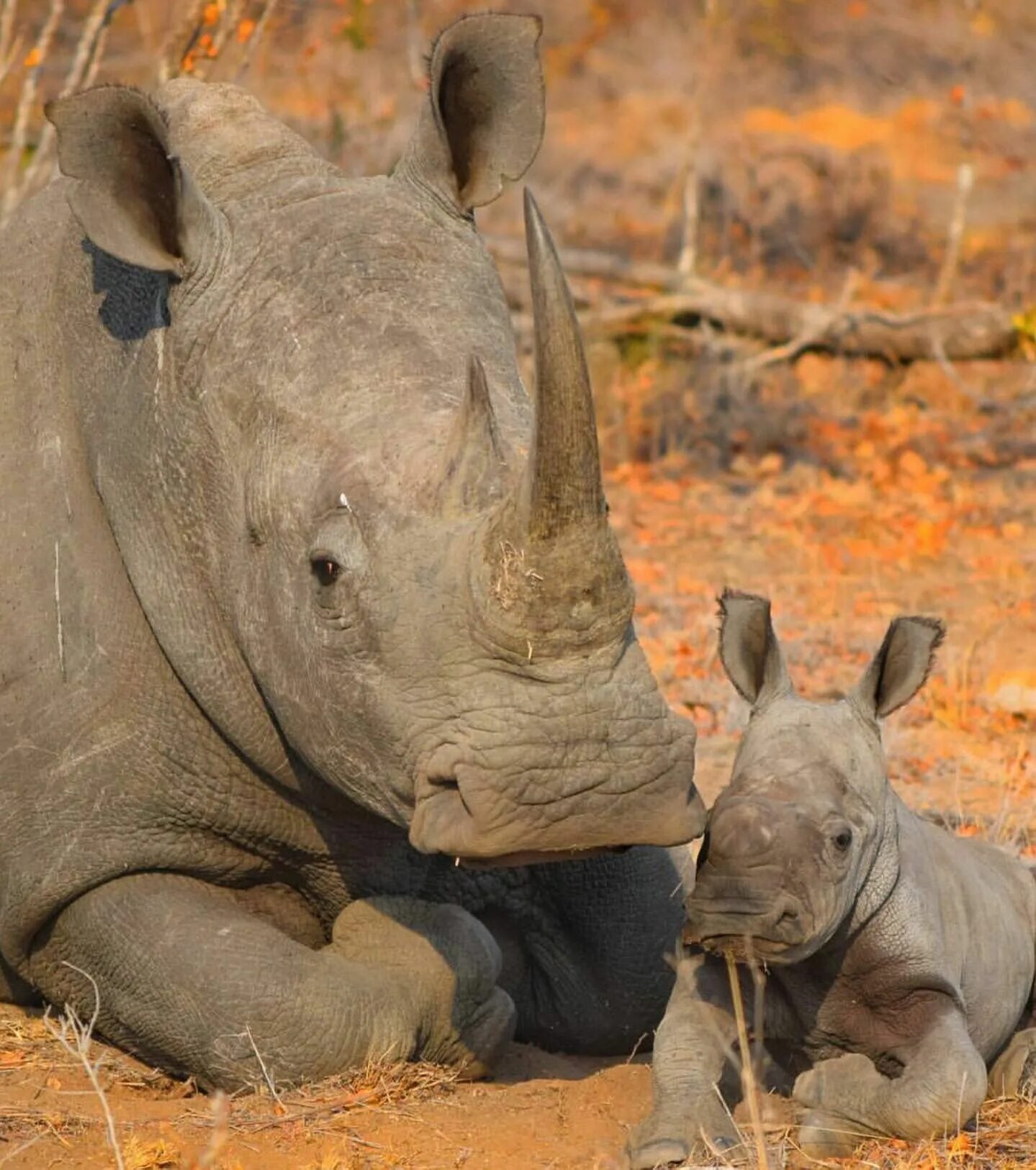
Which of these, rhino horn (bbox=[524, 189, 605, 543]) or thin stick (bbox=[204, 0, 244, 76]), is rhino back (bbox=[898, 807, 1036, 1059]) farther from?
thin stick (bbox=[204, 0, 244, 76])

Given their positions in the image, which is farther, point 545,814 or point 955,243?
point 955,243

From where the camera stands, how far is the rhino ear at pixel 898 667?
17.5ft

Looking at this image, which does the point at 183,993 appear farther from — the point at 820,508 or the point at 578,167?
the point at 578,167

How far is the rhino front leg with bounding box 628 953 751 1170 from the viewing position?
4.71 meters

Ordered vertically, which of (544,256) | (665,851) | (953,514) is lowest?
(953,514)

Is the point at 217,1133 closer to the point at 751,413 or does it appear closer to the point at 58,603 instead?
the point at 58,603

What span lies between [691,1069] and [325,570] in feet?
4.32

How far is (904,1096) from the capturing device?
4820mm

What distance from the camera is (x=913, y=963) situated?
509 cm

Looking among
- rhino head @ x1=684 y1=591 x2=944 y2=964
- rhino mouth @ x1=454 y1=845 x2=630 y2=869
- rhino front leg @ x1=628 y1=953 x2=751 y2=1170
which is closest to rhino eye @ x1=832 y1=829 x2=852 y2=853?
rhino head @ x1=684 y1=591 x2=944 y2=964

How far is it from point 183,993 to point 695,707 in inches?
140

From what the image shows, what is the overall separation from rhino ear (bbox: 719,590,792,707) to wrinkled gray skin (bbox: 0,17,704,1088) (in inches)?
30.4

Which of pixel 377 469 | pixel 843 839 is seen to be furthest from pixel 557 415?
pixel 843 839

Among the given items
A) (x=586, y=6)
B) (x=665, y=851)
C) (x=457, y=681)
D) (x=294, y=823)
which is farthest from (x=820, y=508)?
(x=586, y=6)
